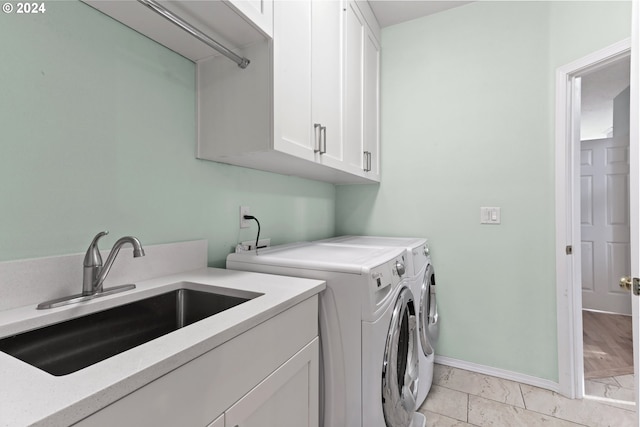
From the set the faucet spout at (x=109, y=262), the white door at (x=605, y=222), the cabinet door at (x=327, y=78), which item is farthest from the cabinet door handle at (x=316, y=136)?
the white door at (x=605, y=222)

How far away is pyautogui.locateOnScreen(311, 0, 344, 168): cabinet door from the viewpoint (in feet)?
4.79

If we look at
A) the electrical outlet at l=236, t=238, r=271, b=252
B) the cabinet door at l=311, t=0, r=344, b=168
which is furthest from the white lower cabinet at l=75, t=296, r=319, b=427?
the cabinet door at l=311, t=0, r=344, b=168

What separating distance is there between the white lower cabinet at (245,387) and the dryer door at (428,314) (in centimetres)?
91

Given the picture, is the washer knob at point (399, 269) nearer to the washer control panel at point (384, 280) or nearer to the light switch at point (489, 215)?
the washer control panel at point (384, 280)

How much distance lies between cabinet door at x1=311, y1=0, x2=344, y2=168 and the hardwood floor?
2387mm

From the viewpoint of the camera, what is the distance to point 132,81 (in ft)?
3.62

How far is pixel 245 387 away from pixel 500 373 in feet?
6.78

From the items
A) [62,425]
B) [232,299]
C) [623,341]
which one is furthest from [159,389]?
[623,341]

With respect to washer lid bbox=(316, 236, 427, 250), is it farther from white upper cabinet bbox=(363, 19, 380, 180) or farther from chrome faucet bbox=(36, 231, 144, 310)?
chrome faucet bbox=(36, 231, 144, 310)

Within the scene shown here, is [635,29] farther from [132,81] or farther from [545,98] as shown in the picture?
[132,81]

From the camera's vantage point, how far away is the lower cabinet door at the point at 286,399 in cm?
74

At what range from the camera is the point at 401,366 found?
146cm

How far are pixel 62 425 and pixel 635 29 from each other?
5.82ft

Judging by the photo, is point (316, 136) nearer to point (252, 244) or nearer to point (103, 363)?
point (252, 244)
